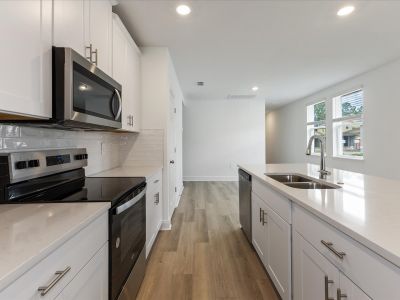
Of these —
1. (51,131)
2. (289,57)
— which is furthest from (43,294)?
(289,57)

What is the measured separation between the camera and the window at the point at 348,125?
4.71 metres

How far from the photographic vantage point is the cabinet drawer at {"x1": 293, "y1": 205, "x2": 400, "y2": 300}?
671 millimetres

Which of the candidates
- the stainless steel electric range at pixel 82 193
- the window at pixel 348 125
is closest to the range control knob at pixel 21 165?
the stainless steel electric range at pixel 82 193

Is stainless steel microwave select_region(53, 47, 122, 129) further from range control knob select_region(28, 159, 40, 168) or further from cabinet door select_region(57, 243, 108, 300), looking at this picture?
cabinet door select_region(57, 243, 108, 300)

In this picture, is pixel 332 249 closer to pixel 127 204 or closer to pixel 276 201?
pixel 276 201

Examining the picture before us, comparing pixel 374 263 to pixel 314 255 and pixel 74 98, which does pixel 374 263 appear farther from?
pixel 74 98

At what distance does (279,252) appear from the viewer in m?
1.59

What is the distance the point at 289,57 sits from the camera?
A: 3580 mm

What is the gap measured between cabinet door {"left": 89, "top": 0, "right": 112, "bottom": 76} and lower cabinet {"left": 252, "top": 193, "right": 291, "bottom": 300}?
5.89 feet

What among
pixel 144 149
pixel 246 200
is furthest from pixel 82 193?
pixel 246 200

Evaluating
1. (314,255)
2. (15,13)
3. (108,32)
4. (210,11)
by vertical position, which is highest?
(210,11)

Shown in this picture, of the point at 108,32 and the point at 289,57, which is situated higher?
the point at 289,57

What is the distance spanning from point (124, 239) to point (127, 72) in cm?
177

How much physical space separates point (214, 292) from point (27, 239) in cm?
151
